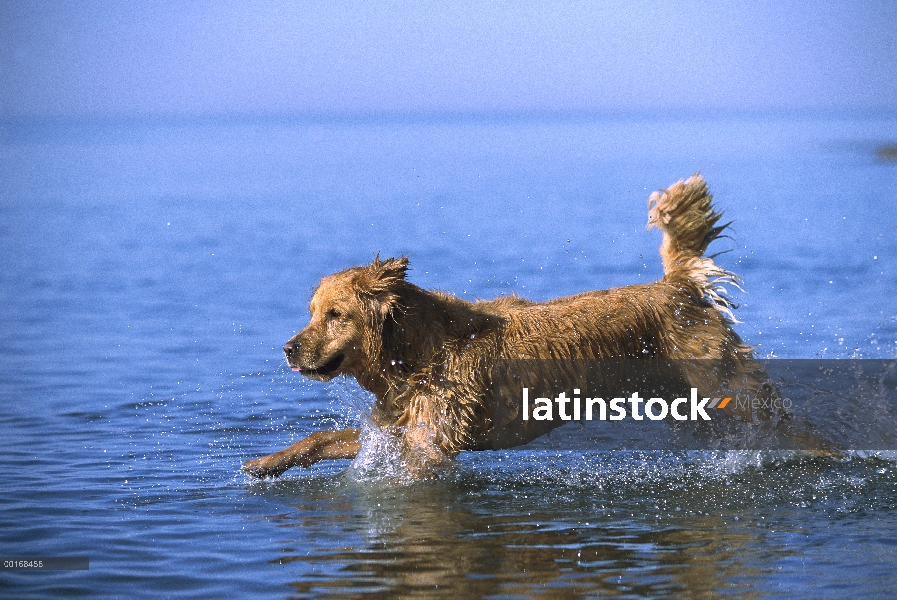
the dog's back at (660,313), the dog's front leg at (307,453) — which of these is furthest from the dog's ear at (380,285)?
the dog's front leg at (307,453)

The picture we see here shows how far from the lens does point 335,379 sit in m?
8.27

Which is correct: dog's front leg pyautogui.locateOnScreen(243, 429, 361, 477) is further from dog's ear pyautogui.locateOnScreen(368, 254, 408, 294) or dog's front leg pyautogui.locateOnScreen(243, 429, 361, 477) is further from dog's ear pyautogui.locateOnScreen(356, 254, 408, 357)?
dog's ear pyautogui.locateOnScreen(368, 254, 408, 294)

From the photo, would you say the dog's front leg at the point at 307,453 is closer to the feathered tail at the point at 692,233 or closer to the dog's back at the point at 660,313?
the dog's back at the point at 660,313

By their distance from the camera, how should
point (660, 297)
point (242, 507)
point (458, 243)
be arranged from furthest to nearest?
point (458, 243) < point (660, 297) < point (242, 507)

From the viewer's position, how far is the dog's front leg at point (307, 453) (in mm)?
8047

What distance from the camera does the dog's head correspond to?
7.62 metres

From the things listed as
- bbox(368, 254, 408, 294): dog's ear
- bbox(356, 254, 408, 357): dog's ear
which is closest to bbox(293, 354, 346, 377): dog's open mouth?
bbox(356, 254, 408, 357): dog's ear

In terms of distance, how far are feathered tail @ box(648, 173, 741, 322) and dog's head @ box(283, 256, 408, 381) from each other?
201 cm

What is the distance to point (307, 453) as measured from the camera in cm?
805

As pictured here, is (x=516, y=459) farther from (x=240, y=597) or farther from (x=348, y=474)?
(x=240, y=597)

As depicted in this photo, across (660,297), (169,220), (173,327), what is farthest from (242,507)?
(169,220)

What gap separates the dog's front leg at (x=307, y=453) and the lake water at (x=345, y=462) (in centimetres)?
13

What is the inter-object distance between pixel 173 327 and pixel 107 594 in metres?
8.64

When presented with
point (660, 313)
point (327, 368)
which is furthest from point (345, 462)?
point (660, 313)
